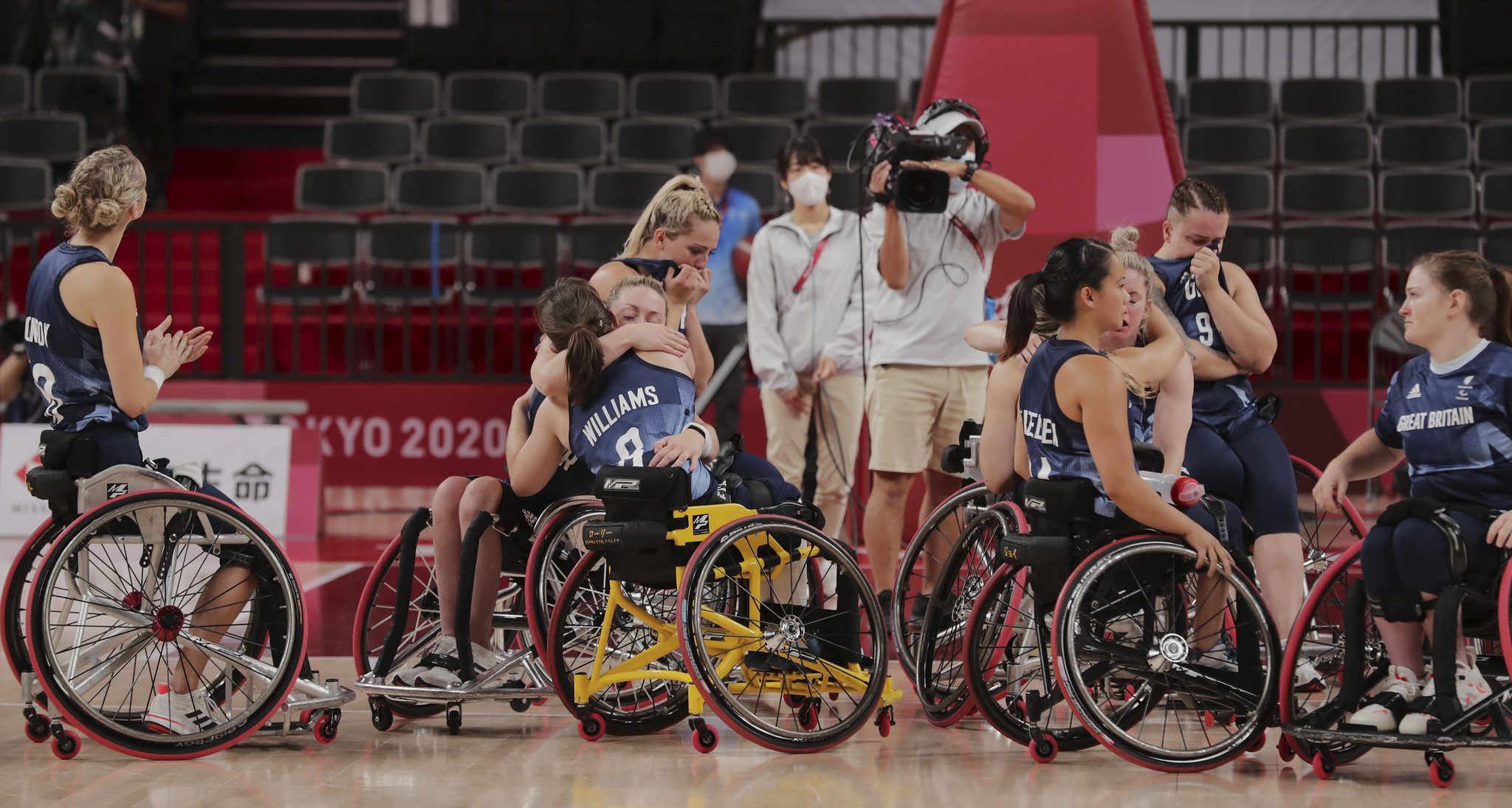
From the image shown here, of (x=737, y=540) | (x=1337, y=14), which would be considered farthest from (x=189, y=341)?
(x=1337, y=14)

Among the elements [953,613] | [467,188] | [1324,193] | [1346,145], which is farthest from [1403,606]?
[1346,145]

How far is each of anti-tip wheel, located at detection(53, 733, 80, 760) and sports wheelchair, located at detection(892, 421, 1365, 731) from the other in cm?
203

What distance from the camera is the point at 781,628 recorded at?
12.7 ft

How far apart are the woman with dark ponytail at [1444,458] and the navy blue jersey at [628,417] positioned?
5.37ft

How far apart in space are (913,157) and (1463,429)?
1.98 meters

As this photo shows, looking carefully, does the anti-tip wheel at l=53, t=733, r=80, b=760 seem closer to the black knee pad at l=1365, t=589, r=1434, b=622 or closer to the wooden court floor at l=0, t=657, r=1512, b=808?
the wooden court floor at l=0, t=657, r=1512, b=808

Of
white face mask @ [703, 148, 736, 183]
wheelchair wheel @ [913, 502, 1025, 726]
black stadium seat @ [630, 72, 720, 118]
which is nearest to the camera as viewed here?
wheelchair wheel @ [913, 502, 1025, 726]

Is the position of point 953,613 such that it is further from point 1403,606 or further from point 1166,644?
point 1403,606

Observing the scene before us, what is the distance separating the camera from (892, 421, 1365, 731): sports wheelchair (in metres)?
4.05

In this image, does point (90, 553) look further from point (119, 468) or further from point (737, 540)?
point (737, 540)

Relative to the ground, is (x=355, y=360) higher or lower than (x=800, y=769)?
higher

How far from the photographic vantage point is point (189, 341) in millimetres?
4051

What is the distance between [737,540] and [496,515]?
665 mm

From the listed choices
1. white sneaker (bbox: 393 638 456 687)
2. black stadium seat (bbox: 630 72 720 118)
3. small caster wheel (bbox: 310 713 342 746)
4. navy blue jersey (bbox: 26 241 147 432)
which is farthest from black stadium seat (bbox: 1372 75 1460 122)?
navy blue jersey (bbox: 26 241 147 432)
